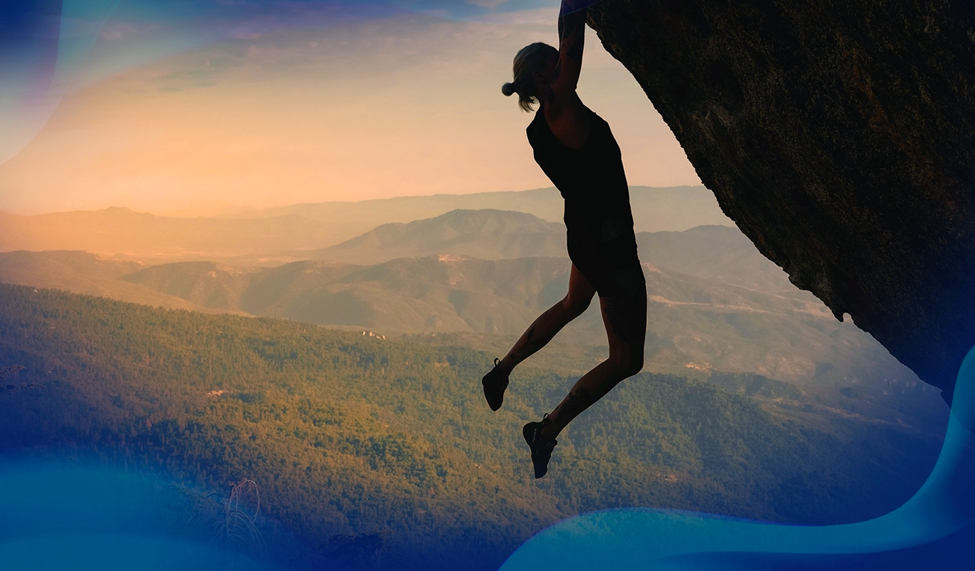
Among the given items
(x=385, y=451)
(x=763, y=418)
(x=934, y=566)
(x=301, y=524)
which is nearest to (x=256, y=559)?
(x=301, y=524)

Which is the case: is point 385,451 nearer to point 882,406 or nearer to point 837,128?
point 837,128

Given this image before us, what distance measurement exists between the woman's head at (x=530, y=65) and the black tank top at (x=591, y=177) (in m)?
0.18

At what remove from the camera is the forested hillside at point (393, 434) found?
350ft

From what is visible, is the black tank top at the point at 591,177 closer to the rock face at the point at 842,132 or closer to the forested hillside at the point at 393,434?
the rock face at the point at 842,132

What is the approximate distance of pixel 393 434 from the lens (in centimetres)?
12100

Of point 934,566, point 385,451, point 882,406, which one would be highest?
point 934,566

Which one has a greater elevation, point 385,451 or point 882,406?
point 385,451

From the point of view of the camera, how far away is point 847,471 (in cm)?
13325

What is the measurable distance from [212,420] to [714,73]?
126 meters
